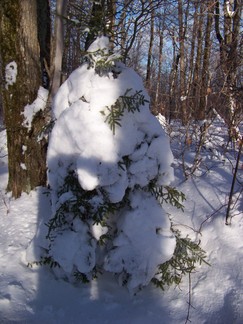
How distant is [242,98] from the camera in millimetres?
3549

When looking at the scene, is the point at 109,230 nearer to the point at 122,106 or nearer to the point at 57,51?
the point at 122,106

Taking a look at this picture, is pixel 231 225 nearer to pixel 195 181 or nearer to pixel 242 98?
pixel 195 181

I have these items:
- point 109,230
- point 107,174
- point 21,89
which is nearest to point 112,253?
point 109,230

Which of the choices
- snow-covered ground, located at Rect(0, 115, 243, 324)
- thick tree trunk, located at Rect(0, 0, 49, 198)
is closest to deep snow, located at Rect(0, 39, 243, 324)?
snow-covered ground, located at Rect(0, 115, 243, 324)

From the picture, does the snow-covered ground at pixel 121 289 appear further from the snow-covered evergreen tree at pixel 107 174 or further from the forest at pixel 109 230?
the snow-covered evergreen tree at pixel 107 174

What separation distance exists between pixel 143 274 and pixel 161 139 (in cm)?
110

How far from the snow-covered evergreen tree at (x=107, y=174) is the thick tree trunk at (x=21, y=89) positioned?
3.59ft

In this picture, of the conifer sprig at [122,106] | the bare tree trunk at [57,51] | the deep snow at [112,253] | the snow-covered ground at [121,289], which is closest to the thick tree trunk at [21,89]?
the bare tree trunk at [57,51]

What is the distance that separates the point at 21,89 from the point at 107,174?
5.97 ft

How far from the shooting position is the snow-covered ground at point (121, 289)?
2.49 m

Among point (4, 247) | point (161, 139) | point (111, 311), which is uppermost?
point (161, 139)

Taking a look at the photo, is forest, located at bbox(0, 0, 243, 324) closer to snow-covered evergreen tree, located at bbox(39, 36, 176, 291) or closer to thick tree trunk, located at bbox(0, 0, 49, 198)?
snow-covered evergreen tree, located at bbox(39, 36, 176, 291)

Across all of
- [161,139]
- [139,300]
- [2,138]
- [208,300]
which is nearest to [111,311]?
[139,300]

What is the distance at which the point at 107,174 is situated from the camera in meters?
2.46
